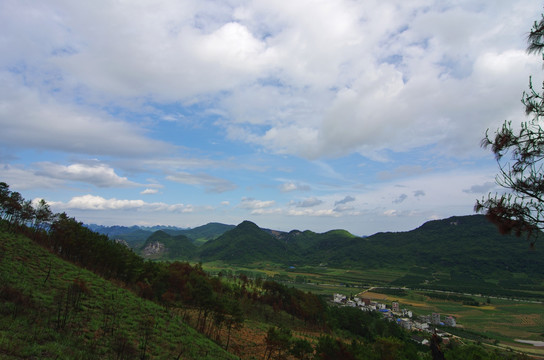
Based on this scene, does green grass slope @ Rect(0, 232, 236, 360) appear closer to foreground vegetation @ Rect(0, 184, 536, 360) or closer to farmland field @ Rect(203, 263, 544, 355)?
foreground vegetation @ Rect(0, 184, 536, 360)

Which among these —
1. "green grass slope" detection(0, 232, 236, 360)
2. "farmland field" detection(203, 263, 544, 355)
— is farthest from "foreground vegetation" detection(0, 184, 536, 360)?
"farmland field" detection(203, 263, 544, 355)

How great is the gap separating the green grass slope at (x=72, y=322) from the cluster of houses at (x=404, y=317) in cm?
8324

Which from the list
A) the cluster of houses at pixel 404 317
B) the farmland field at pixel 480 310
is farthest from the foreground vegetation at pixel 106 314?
the farmland field at pixel 480 310

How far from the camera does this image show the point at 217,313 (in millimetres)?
34312

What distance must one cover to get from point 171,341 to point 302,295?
6230 cm

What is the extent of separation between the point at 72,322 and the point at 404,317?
11256 centimetres

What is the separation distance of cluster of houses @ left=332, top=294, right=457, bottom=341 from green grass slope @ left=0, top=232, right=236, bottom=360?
8324 centimetres

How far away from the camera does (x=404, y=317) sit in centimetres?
9975

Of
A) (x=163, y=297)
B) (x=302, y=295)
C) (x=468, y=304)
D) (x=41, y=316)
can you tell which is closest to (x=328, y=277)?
(x=468, y=304)

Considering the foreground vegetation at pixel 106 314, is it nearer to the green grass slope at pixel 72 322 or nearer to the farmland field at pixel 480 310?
the green grass slope at pixel 72 322

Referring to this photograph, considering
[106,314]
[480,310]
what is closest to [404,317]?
[480,310]

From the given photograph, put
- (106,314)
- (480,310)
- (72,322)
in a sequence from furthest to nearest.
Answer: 1. (480,310)
2. (106,314)
3. (72,322)

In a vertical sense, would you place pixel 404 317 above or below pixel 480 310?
below

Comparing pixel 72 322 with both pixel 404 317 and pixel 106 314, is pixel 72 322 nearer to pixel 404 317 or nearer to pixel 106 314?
pixel 106 314
